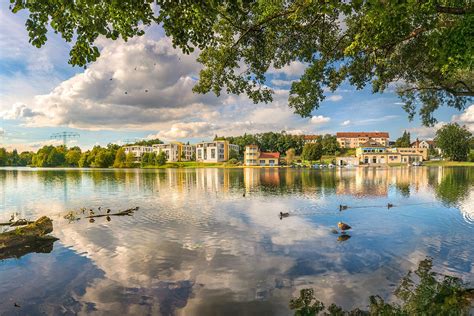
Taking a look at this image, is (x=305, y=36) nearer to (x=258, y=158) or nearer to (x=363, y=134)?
(x=258, y=158)

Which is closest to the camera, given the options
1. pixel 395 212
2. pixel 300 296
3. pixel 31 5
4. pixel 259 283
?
pixel 31 5

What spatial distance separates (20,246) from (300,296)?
14463mm

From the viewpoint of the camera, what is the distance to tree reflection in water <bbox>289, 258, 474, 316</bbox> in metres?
8.69

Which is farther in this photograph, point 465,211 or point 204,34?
point 465,211

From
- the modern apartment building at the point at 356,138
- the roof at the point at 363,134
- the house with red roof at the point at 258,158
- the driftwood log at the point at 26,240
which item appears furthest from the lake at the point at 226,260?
the roof at the point at 363,134

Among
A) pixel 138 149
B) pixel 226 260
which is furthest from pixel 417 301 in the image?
pixel 138 149

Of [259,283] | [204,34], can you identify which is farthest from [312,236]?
[204,34]

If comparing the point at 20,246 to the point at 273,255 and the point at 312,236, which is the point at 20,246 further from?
the point at 312,236

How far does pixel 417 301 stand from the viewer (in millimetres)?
9227

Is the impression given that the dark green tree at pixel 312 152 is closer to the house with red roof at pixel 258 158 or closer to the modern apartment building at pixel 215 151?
the house with red roof at pixel 258 158

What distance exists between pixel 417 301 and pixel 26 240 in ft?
59.0

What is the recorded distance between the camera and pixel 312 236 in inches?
689

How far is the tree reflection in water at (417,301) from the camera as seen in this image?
28.5 ft

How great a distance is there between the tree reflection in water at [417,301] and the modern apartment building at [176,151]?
166891 millimetres
